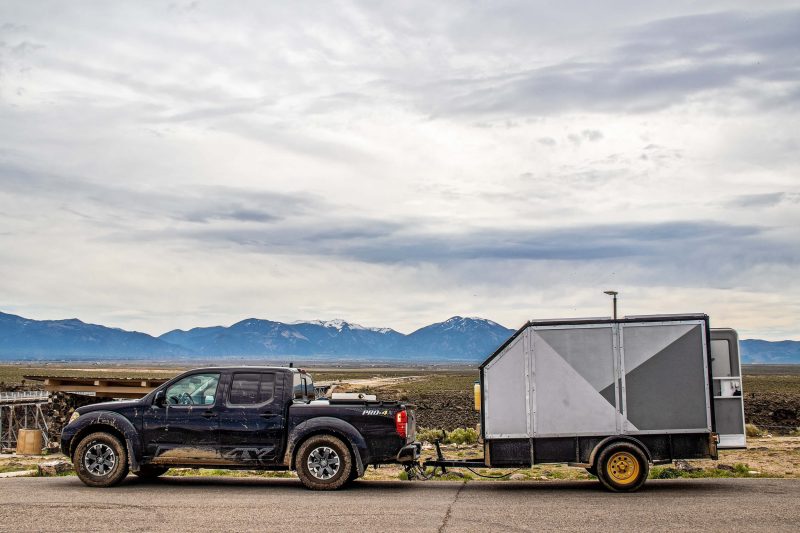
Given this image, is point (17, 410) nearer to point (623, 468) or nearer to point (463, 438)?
point (463, 438)

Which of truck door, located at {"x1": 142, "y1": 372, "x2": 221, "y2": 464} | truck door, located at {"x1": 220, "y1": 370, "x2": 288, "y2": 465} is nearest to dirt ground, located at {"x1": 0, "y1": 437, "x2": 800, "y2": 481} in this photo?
truck door, located at {"x1": 142, "y1": 372, "x2": 221, "y2": 464}

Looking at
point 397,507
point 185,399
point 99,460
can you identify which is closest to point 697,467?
point 397,507

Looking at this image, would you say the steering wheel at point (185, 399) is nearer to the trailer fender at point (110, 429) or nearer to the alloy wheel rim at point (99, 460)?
the trailer fender at point (110, 429)

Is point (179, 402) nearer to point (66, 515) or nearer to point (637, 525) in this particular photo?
point (66, 515)

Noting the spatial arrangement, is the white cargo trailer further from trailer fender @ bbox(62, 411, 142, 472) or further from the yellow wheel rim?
trailer fender @ bbox(62, 411, 142, 472)

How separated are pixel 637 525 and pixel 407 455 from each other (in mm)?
4428

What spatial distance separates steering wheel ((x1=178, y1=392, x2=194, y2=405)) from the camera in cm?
1423

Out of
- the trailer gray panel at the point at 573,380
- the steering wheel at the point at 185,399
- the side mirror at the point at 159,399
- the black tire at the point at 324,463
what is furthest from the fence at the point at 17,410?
the trailer gray panel at the point at 573,380

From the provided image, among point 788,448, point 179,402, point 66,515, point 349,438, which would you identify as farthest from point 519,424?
point 788,448

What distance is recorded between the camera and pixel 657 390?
45.4 ft

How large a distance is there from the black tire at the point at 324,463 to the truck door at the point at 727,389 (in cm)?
616

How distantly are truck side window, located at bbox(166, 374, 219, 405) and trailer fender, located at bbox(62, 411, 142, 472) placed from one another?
2.59ft

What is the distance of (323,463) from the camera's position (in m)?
13.8

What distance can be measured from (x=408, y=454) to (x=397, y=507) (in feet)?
6.98
